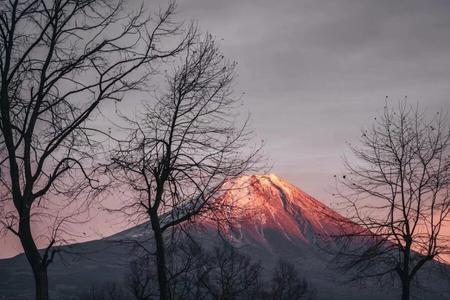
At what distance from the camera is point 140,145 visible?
13.6 meters

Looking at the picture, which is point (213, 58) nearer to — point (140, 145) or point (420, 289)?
point (140, 145)

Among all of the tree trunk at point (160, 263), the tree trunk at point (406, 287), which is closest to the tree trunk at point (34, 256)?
the tree trunk at point (160, 263)

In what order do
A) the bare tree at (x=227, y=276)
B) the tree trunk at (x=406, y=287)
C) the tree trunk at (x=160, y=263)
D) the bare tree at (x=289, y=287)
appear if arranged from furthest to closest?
the bare tree at (x=289, y=287) < the tree trunk at (x=406, y=287) < the bare tree at (x=227, y=276) < the tree trunk at (x=160, y=263)

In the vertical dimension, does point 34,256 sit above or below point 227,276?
above

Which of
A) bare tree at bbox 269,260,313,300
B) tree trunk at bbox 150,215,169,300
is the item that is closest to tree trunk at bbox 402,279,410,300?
tree trunk at bbox 150,215,169,300

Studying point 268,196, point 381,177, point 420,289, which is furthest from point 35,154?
point 420,289

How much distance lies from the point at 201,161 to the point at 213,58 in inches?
87.8

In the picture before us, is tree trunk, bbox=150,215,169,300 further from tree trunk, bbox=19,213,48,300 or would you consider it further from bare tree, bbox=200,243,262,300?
tree trunk, bbox=19,213,48,300

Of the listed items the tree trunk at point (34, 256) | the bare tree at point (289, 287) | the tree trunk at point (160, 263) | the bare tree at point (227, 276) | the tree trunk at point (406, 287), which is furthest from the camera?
the bare tree at point (289, 287)

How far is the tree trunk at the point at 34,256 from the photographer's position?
10578mm

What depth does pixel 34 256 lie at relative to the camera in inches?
422

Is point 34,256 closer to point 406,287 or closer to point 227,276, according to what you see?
point 406,287

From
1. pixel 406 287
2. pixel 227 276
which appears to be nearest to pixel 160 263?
pixel 406 287

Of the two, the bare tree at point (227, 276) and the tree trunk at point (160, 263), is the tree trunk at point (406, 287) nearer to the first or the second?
the bare tree at point (227, 276)
